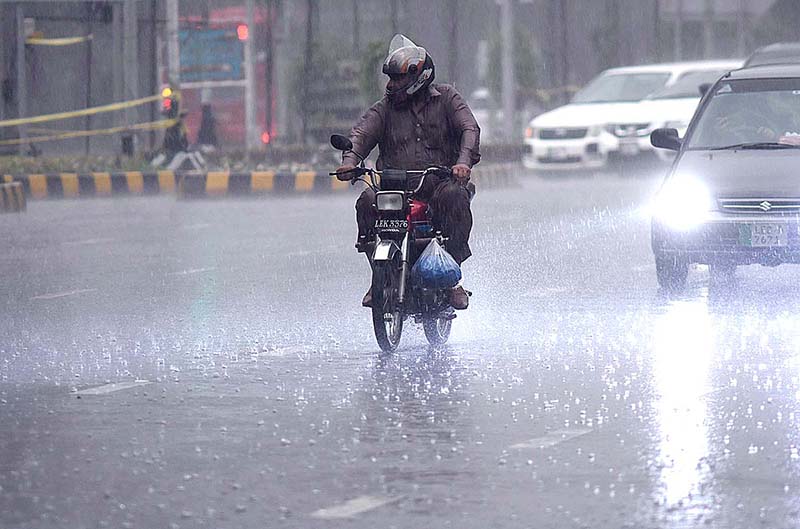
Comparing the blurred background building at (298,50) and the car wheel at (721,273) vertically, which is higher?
the blurred background building at (298,50)

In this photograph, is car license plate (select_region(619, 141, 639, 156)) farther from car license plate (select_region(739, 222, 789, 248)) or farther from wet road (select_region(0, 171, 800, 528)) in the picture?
car license plate (select_region(739, 222, 789, 248))

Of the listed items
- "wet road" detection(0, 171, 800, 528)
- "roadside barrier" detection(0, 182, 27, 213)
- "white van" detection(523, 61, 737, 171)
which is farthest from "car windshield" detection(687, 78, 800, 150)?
"white van" detection(523, 61, 737, 171)

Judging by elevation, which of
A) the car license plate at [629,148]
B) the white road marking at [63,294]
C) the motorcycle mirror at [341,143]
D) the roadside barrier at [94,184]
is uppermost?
the motorcycle mirror at [341,143]

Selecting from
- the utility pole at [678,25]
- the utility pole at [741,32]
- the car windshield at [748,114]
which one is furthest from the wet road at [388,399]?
the utility pole at [741,32]

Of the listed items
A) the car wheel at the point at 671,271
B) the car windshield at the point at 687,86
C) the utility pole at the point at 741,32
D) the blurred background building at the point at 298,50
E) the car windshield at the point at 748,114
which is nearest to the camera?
the car wheel at the point at 671,271

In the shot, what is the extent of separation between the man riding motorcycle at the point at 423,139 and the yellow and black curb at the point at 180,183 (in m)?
16.3

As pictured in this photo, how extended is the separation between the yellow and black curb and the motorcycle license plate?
16642mm

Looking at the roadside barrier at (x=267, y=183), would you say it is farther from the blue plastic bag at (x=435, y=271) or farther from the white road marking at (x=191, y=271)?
the blue plastic bag at (x=435, y=271)

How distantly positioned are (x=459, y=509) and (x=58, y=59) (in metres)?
32.7

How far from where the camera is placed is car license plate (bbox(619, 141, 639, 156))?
30250 millimetres

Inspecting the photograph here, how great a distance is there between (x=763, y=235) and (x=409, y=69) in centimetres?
330

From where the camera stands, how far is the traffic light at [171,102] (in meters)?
30.7

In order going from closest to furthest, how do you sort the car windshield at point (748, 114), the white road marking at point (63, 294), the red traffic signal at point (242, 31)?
the white road marking at point (63, 294)
the car windshield at point (748, 114)
the red traffic signal at point (242, 31)

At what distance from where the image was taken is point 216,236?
1939 centimetres
